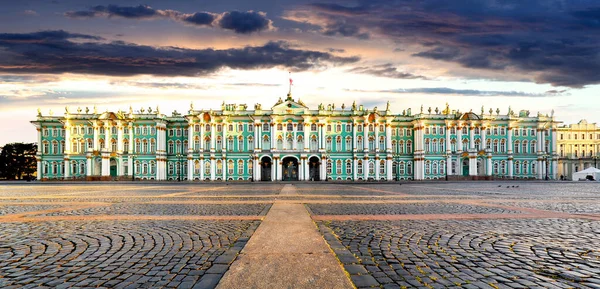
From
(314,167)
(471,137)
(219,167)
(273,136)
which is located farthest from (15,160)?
(471,137)

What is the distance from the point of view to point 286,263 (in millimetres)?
7031

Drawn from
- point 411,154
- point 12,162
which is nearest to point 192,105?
point 411,154

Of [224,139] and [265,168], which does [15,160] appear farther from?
[265,168]

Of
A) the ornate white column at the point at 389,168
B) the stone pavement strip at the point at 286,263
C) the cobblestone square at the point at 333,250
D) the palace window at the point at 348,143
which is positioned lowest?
the ornate white column at the point at 389,168

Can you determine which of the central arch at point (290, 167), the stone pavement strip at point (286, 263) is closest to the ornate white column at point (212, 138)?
the central arch at point (290, 167)

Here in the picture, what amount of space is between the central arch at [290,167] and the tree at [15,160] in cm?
6300

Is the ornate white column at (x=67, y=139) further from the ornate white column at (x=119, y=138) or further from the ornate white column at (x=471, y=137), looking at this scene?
the ornate white column at (x=471, y=137)

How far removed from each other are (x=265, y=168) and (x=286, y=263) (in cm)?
6968

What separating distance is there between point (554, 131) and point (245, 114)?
62499 mm

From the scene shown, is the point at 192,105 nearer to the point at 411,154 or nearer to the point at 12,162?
the point at 411,154

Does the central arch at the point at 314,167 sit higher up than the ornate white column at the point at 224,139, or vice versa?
the ornate white column at the point at 224,139

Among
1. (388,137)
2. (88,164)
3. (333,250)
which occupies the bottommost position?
(88,164)

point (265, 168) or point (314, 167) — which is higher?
point (314, 167)

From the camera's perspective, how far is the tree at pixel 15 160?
9425 centimetres
